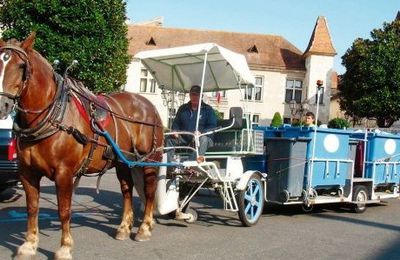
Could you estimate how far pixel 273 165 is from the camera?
31.3 ft

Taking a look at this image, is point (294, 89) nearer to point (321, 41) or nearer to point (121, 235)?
point (321, 41)

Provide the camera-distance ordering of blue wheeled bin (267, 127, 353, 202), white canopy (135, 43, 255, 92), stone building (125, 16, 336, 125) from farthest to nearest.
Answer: stone building (125, 16, 336, 125) < blue wheeled bin (267, 127, 353, 202) < white canopy (135, 43, 255, 92)

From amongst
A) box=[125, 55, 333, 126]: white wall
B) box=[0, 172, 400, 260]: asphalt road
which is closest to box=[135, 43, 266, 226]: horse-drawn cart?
box=[0, 172, 400, 260]: asphalt road

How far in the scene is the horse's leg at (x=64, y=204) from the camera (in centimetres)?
579

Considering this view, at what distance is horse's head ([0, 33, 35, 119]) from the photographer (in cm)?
520

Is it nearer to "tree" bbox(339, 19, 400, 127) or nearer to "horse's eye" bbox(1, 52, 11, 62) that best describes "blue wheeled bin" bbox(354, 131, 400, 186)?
"horse's eye" bbox(1, 52, 11, 62)

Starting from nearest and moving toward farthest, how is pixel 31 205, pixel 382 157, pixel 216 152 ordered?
pixel 31 205
pixel 216 152
pixel 382 157

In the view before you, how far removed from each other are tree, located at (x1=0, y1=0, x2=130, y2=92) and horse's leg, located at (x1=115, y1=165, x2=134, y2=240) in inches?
601

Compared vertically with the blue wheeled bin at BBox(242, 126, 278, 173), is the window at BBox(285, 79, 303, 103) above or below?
above

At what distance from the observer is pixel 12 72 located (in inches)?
209

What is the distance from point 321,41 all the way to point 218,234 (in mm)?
46777

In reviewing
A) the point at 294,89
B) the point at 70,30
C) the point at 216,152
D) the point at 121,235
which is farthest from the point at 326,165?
the point at 294,89

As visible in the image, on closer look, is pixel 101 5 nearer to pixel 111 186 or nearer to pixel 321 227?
pixel 111 186

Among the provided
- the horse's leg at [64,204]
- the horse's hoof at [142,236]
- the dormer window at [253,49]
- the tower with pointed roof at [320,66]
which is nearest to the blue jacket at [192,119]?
the horse's hoof at [142,236]
